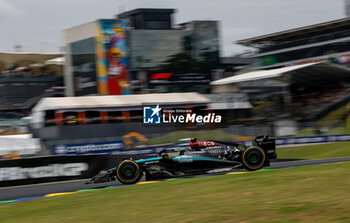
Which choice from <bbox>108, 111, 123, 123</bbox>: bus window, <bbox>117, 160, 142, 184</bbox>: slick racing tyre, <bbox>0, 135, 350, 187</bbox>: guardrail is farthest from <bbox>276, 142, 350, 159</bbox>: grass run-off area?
<bbox>108, 111, 123, 123</bbox>: bus window

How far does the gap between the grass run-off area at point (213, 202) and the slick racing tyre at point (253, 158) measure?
119cm

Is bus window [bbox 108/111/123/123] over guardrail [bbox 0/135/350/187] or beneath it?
over

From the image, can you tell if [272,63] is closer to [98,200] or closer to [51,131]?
[51,131]

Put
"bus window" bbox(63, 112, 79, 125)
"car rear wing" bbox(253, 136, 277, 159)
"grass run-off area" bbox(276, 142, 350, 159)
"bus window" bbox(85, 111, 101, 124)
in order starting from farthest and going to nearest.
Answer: "bus window" bbox(85, 111, 101, 124), "bus window" bbox(63, 112, 79, 125), "grass run-off area" bbox(276, 142, 350, 159), "car rear wing" bbox(253, 136, 277, 159)

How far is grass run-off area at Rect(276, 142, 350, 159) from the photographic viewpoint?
1894 centimetres

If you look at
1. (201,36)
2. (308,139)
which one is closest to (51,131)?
(308,139)

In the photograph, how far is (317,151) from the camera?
20094 mm

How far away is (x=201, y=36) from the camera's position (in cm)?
4284

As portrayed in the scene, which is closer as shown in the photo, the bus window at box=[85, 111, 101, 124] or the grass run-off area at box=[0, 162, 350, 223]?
the grass run-off area at box=[0, 162, 350, 223]

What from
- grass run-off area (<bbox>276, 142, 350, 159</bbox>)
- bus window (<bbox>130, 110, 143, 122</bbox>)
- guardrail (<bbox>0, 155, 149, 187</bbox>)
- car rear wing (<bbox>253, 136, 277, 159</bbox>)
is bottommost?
grass run-off area (<bbox>276, 142, 350, 159</bbox>)

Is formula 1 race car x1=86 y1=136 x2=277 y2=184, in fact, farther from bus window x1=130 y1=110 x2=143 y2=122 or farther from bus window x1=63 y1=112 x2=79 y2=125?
bus window x1=130 y1=110 x2=143 y2=122

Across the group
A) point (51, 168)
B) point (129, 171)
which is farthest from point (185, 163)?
point (51, 168)

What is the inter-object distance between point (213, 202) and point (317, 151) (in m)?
13.8

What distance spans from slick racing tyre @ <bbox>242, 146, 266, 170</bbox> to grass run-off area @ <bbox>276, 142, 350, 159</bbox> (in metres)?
7.41
